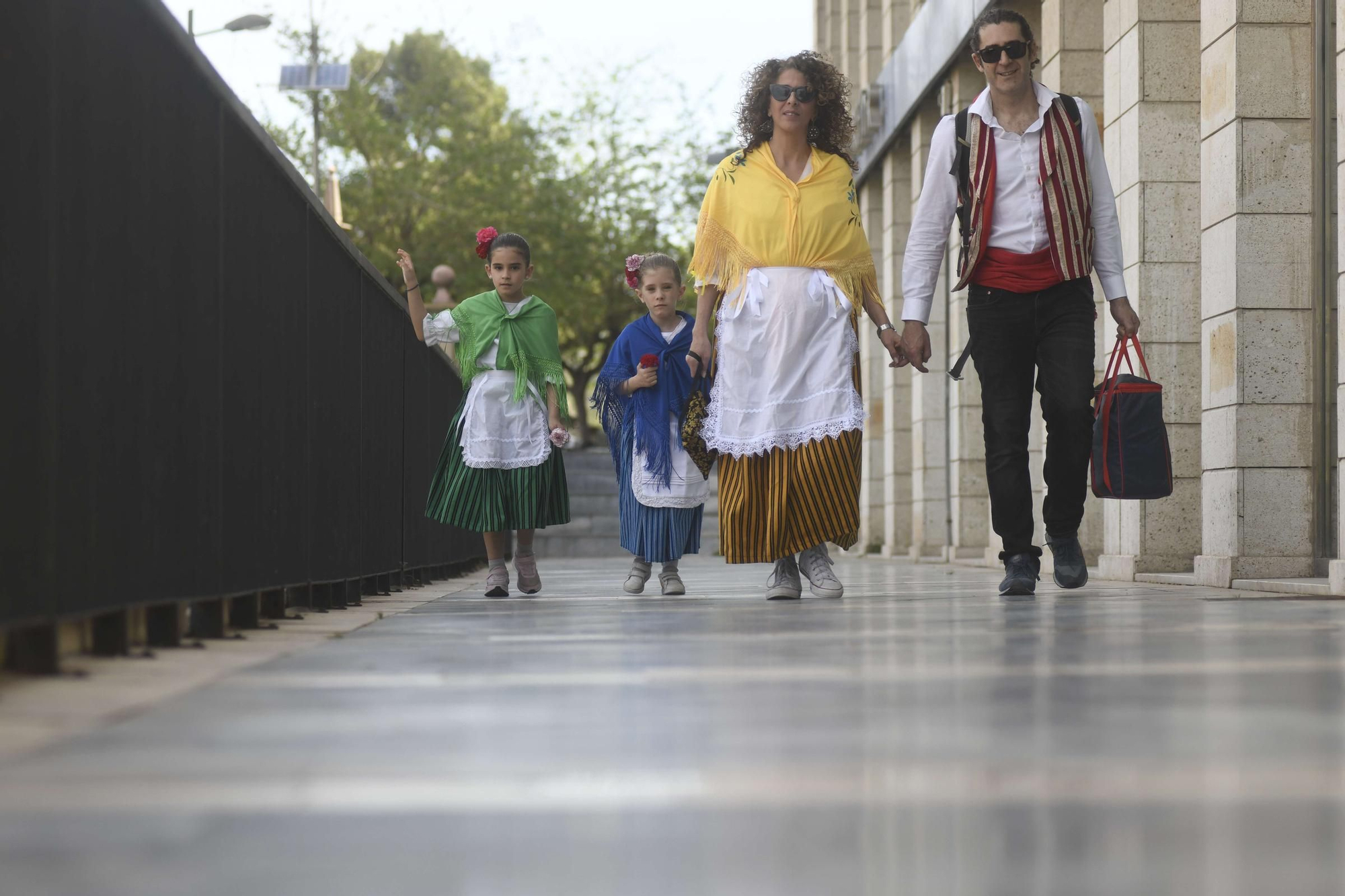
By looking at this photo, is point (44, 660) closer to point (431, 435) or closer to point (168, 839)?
point (168, 839)

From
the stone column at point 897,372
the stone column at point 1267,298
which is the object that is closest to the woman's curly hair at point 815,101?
the stone column at point 1267,298

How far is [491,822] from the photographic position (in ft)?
6.59

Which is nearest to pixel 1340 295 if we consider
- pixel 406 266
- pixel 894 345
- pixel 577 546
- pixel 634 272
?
pixel 894 345

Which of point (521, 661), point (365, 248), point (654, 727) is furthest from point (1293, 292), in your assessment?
point (365, 248)

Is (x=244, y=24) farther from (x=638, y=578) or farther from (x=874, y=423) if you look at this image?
(x=638, y=578)

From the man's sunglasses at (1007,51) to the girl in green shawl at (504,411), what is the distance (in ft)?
8.26

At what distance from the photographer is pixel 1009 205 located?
7.40 metres

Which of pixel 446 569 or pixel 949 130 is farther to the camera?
pixel 446 569

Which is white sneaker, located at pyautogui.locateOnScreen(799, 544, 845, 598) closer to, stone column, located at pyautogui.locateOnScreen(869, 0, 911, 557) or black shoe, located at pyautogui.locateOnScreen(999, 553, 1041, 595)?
black shoe, located at pyautogui.locateOnScreen(999, 553, 1041, 595)

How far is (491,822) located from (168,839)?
0.35m

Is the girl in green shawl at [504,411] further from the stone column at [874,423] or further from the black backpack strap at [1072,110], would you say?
the stone column at [874,423]

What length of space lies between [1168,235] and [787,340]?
3954 millimetres

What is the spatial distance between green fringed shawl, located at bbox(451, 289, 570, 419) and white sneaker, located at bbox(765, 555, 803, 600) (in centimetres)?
167

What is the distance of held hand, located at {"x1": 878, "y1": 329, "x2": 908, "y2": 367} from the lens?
7.24 meters
